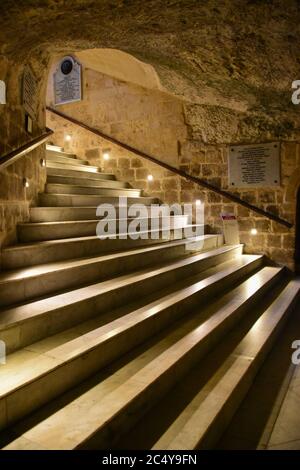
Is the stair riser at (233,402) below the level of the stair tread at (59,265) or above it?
below

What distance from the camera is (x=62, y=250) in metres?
3.17

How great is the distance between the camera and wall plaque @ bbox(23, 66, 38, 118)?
3338 mm

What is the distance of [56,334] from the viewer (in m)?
2.26

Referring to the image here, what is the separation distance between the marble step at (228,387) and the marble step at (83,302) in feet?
2.95

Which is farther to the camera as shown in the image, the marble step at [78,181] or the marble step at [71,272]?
the marble step at [78,181]

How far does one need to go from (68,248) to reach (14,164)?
92cm

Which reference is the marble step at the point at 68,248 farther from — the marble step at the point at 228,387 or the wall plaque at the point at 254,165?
the wall plaque at the point at 254,165

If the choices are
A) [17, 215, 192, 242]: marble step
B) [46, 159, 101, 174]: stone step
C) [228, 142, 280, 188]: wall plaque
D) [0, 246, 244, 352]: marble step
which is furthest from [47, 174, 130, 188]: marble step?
[228, 142, 280, 188]: wall plaque

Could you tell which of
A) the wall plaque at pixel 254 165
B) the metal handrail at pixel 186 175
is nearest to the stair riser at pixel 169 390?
the metal handrail at pixel 186 175

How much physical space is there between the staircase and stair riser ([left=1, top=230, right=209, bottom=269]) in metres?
0.01

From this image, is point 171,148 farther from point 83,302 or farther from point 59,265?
point 83,302

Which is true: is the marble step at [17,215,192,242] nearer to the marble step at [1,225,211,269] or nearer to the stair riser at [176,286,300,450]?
the marble step at [1,225,211,269]

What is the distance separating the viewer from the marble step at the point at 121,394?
61.7 inches

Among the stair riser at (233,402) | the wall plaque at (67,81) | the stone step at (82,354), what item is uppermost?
the wall plaque at (67,81)
